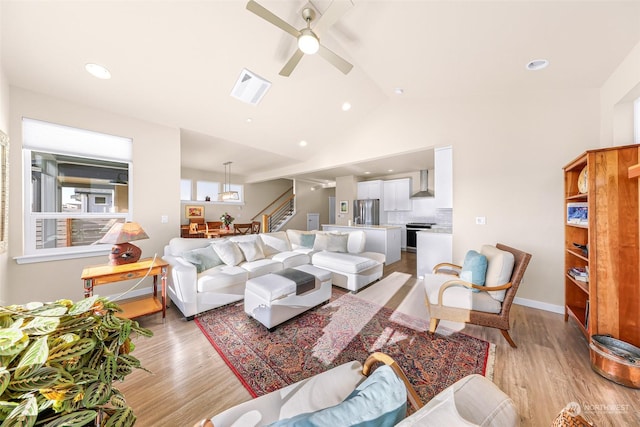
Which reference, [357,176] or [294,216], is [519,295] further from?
[294,216]

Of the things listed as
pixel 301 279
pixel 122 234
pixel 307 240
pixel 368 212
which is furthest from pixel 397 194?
pixel 122 234

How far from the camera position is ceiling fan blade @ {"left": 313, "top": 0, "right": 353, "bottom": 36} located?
171 cm

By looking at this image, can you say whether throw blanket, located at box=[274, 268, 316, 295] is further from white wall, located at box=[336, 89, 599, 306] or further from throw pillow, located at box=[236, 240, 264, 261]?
white wall, located at box=[336, 89, 599, 306]

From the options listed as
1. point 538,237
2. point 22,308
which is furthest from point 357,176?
point 22,308

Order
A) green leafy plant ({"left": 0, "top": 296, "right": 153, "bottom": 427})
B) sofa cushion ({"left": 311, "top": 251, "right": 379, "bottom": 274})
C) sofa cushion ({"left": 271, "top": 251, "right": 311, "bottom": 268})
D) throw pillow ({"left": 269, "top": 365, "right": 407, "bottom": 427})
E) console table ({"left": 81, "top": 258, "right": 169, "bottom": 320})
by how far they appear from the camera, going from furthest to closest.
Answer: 1. sofa cushion ({"left": 271, "top": 251, "right": 311, "bottom": 268})
2. sofa cushion ({"left": 311, "top": 251, "right": 379, "bottom": 274})
3. console table ({"left": 81, "top": 258, "right": 169, "bottom": 320})
4. throw pillow ({"left": 269, "top": 365, "right": 407, "bottom": 427})
5. green leafy plant ({"left": 0, "top": 296, "right": 153, "bottom": 427})

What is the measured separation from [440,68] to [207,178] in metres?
7.53

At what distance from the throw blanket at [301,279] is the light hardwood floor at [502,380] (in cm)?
99

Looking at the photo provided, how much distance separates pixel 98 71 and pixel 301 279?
341cm

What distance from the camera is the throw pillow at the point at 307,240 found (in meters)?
4.46

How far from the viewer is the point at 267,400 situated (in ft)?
3.36

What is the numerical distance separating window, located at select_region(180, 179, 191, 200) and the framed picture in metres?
0.36

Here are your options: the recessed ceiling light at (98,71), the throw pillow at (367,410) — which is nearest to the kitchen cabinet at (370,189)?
the recessed ceiling light at (98,71)

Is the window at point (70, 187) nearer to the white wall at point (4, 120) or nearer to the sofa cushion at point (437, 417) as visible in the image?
the white wall at point (4, 120)

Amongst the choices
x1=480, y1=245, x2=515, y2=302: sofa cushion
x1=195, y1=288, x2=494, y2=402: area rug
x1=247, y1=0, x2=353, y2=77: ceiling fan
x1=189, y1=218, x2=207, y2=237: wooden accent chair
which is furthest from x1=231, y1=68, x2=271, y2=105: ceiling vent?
x1=189, y1=218, x2=207, y2=237: wooden accent chair
